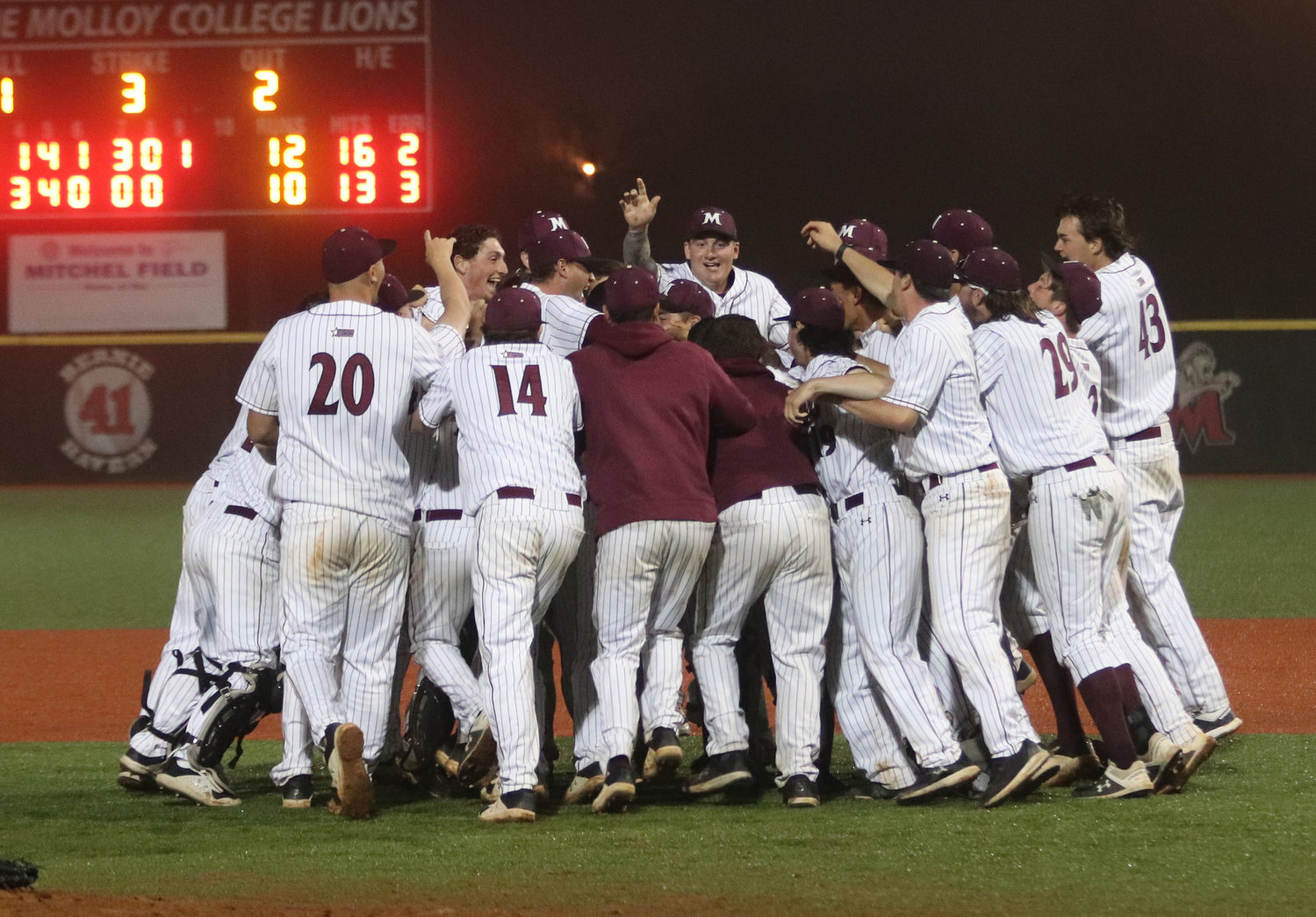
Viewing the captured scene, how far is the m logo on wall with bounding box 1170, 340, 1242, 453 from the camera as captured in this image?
15.3m

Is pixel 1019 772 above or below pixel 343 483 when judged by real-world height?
below

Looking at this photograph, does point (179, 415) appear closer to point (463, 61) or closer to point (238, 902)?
point (463, 61)

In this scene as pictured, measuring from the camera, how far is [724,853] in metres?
3.90

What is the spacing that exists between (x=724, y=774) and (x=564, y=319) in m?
1.53

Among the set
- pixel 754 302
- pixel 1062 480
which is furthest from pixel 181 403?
pixel 1062 480

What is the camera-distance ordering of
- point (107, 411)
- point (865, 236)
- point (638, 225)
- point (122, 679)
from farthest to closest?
point (107, 411) < point (122, 679) < point (638, 225) < point (865, 236)

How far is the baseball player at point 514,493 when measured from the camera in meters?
4.28

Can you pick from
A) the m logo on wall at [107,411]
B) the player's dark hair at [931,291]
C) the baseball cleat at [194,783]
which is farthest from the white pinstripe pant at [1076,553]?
the m logo on wall at [107,411]

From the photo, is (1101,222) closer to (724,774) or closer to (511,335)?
(511,335)

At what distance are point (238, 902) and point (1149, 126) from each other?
50.7 ft

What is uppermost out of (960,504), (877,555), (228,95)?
(228,95)

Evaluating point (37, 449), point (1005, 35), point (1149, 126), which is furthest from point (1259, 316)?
point (37, 449)

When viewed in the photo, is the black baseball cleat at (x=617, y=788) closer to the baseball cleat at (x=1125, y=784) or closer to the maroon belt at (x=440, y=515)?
the maroon belt at (x=440, y=515)

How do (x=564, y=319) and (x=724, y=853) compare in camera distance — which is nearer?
(x=724, y=853)
